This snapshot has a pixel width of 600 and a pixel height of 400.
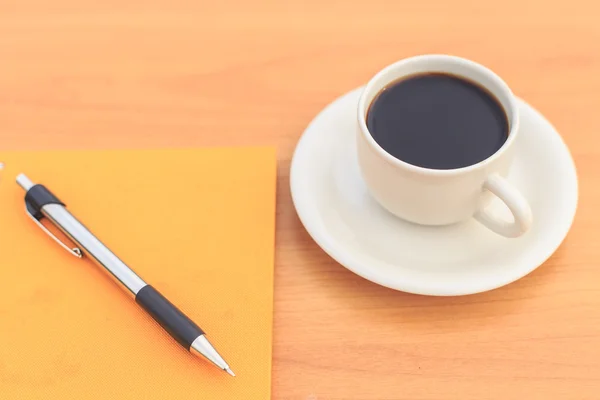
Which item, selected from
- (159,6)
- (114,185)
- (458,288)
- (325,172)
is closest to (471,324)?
(458,288)

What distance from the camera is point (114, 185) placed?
60cm

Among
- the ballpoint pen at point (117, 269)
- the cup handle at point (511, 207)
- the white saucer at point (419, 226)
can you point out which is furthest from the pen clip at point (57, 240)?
the cup handle at point (511, 207)

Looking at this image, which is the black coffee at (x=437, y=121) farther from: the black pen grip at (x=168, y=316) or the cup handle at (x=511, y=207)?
the black pen grip at (x=168, y=316)

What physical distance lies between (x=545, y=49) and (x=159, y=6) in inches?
17.3

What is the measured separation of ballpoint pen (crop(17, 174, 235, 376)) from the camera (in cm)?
49

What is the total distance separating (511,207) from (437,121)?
0.32 ft

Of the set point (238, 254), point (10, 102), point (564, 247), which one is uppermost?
point (10, 102)

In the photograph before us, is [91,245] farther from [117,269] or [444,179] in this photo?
[444,179]

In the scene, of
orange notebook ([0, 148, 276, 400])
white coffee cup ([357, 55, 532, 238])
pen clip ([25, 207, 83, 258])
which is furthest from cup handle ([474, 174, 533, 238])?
pen clip ([25, 207, 83, 258])

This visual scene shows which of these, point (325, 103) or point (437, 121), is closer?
Result: point (437, 121)

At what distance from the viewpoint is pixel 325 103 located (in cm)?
67

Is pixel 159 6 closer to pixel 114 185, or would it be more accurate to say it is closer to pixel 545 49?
pixel 114 185

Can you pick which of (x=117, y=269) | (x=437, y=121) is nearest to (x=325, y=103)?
(x=437, y=121)

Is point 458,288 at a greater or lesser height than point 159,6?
lesser
